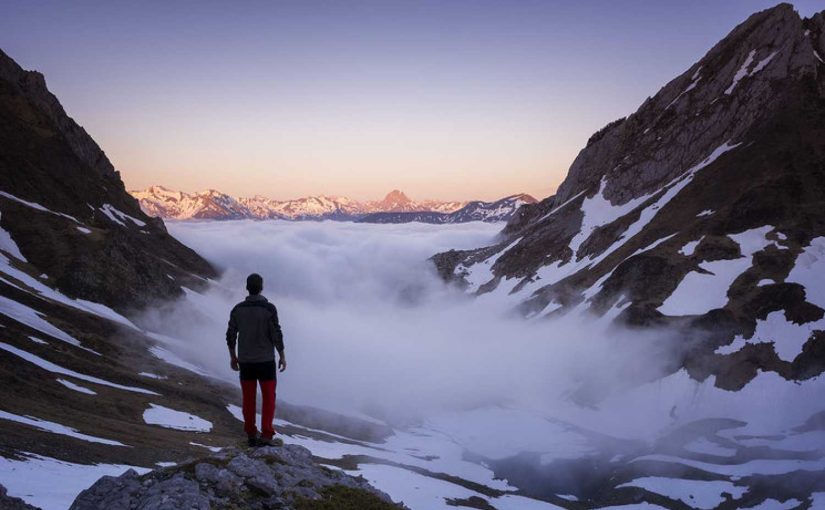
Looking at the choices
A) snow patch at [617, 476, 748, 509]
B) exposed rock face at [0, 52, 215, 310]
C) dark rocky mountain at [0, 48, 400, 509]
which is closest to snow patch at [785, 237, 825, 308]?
snow patch at [617, 476, 748, 509]

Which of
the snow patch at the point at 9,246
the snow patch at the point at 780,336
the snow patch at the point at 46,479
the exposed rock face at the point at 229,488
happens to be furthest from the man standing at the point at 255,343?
the snow patch at the point at 9,246

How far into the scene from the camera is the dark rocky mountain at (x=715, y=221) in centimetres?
9319

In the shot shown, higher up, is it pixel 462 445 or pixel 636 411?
pixel 636 411

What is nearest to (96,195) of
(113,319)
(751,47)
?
(113,319)

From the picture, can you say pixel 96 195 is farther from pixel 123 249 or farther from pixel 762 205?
pixel 762 205

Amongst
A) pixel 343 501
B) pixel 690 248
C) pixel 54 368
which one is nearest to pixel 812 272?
pixel 690 248

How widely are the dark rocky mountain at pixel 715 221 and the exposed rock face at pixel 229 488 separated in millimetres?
89984

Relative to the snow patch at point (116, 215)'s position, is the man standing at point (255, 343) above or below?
below

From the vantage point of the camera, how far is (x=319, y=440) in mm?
81438

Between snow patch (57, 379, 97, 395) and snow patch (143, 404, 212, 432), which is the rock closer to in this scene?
snow patch (143, 404, 212, 432)

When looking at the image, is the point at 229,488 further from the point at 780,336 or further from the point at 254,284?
the point at 780,336

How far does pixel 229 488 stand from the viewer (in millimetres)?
12812

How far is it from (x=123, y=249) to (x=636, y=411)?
343ft

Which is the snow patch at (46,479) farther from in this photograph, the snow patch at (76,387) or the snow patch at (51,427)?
the snow patch at (76,387)
